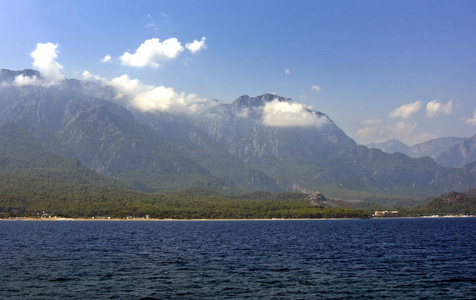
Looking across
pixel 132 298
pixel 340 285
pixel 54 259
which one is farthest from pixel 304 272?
pixel 54 259

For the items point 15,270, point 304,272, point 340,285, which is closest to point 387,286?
point 340,285

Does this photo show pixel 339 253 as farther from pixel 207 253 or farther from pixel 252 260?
pixel 207 253

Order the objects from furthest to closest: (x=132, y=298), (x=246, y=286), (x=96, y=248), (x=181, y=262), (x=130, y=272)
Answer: (x=96, y=248) < (x=181, y=262) < (x=130, y=272) < (x=246, y=286) < (x=132, y=298)

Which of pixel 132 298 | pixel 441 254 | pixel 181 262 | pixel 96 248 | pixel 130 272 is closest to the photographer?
pixel 132 298

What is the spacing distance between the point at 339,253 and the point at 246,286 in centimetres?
5178

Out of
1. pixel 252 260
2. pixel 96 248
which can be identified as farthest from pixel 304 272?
pixel 96 248

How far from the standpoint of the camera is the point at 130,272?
263ft

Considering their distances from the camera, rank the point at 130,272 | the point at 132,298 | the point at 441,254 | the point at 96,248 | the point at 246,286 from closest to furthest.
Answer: the point at 132,298
the point at 246,286
the point at 130,272
the point at 441,254
the point at 96,248

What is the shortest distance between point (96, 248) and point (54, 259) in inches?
1011

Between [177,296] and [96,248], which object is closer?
[177,296]

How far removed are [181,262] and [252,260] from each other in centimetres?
1612

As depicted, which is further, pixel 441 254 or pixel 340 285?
pixel 441 254

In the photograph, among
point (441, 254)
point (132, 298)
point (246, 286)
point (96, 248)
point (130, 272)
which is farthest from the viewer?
point (96, 248)

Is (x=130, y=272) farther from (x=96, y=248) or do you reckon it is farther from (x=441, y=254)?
(x=441, y=254)
